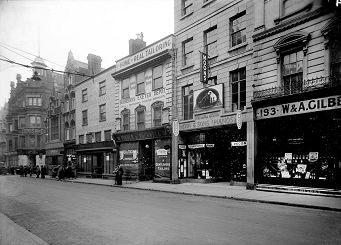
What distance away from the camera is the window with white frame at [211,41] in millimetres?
19547

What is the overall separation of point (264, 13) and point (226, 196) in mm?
10160

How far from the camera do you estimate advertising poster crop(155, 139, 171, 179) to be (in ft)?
72.8

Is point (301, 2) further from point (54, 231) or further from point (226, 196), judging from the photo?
point (54, 231)

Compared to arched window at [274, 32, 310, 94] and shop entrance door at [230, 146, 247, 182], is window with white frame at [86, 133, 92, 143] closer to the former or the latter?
shop entrance door at [230, 146, 247, 182]

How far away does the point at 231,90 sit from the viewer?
18.3 m

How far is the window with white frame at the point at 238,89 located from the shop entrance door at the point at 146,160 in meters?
9.31

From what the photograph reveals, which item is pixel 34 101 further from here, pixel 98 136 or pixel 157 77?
pixel 157 77

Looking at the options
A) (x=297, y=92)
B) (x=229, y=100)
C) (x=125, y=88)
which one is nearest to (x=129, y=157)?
(x=125, y=88)

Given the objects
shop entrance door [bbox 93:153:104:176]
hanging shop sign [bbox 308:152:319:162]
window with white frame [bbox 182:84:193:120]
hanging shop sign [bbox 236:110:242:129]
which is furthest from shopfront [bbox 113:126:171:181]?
hanging shop sign [bbox 308:152:319:162]

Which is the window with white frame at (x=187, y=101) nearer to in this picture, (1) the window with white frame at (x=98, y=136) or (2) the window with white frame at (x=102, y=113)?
(2) the window with white frame at (x=102, y=113)

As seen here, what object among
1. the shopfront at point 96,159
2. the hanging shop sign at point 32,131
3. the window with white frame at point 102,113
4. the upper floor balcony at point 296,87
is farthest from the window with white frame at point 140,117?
the hanging shop sign at point 32,131

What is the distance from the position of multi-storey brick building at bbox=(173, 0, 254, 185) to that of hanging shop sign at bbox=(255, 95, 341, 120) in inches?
38.9

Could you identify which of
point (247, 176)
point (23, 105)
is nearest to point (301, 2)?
point (247, 176)

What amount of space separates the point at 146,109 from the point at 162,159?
4.76m
